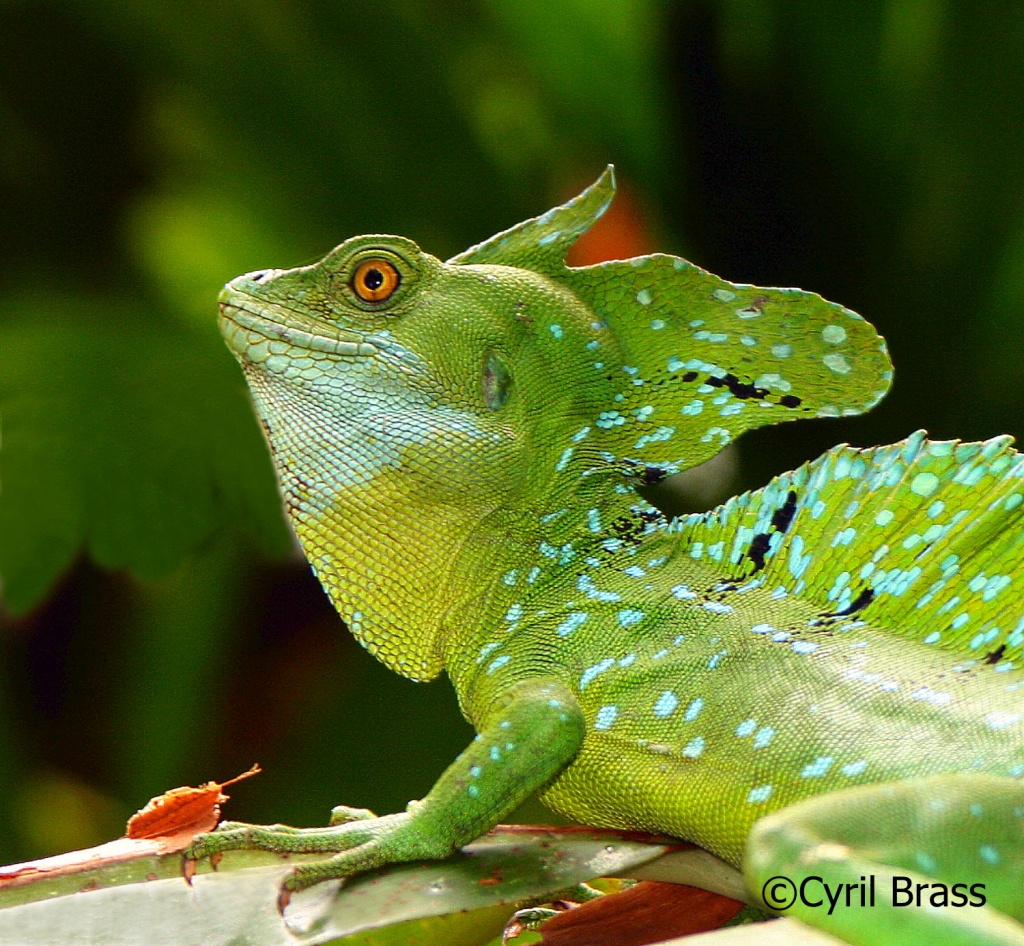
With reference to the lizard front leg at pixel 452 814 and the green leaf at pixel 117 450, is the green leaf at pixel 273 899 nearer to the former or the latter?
the lizard front leg at pixel 452 814

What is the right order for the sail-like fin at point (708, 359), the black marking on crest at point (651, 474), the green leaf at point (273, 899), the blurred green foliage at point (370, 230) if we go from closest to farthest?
1. the green leaf at point (273, 899)
2. the sail-like fin at point (708, 359)
3. the black marking on crest at point (651, 474)
4. the blurred green foliage at point (370, 230)

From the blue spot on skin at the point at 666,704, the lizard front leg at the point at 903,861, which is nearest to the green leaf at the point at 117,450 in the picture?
the blue spot on skin at the point at 666,704

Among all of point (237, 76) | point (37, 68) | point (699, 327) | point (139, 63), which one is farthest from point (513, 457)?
point (37, 68)

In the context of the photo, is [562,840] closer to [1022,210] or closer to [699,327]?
[699,327]

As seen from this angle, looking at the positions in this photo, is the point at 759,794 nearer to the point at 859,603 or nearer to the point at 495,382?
the point at 859,603

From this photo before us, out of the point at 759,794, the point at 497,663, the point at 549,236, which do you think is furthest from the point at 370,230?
the point at 759,794

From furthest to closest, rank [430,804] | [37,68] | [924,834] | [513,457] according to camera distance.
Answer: [37,68] < [513,457] < [430,804] < [924,834]

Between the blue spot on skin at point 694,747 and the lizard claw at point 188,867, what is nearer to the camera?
the lizard claw at point 188,867

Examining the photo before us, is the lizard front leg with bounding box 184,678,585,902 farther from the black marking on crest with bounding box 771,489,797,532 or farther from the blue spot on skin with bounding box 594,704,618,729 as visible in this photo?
the black marking on crest with bounding box 771,489,797,532
